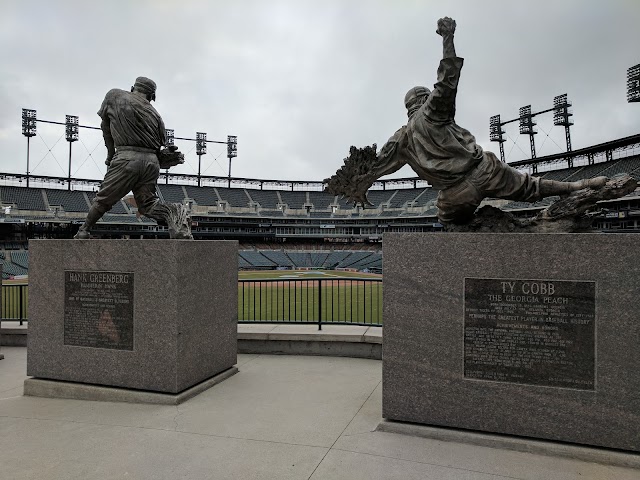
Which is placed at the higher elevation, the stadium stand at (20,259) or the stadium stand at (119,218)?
the stadium stand at (119,218)

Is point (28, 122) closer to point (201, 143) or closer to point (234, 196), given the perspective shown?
point (201, 143)

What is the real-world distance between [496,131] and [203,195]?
46.8 metres

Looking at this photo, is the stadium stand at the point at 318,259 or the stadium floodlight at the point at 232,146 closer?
the stadium stand at the point at 318,259

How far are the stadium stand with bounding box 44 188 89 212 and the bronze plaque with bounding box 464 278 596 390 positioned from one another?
63230mm

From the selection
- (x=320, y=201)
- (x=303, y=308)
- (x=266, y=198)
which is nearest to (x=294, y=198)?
(x=320, y=201)

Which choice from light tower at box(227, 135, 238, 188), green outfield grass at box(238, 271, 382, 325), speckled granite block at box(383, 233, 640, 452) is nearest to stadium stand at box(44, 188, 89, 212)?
light tower at box(227, 135, 238, 188)

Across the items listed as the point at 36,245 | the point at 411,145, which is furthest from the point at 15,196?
the point at 411,145

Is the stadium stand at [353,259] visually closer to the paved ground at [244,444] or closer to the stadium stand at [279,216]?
the stadium stand at [279,216]

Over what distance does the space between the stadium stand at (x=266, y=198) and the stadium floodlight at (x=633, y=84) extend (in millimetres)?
51769

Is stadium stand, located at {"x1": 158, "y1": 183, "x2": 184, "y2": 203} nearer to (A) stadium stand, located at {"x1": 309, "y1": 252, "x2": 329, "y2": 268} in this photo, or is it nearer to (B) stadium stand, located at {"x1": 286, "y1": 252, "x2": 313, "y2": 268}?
(B) stadium stand, located at {"x1": 286, "y1": 252, "x2": 313, "y2": 268}

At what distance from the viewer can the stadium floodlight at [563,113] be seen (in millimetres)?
49469

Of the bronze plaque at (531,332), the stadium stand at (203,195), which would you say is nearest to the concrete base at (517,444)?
the bronze plaque at (531,332)

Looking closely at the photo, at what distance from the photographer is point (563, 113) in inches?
1962

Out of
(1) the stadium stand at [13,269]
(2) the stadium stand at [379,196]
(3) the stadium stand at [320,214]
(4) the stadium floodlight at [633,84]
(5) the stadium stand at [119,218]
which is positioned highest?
(4) the stadium floodlight at [633,84]
